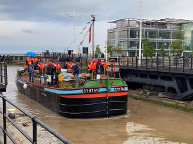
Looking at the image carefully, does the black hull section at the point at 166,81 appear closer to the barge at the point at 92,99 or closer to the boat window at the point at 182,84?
the boat window at the point at 182,84

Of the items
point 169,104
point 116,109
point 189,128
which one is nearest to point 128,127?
point 116,109

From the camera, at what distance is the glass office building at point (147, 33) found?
206 feet

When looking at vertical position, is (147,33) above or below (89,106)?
above

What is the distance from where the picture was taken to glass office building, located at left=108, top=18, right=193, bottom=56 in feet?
206

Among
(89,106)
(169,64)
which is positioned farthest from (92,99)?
(169,64)

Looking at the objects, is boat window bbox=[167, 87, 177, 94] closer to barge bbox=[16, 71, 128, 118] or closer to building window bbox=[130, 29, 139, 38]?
barge bbox=[16, 71, 128, 118]

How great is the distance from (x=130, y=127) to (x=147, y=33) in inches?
2083

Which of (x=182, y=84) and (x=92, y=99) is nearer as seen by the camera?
(x=92, y=99)

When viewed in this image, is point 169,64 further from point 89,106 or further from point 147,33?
point 147,33

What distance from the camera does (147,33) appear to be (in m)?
64.6

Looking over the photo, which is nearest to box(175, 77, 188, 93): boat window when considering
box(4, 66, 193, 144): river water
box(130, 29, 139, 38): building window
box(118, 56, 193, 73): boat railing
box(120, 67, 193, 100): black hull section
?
box(120, 67, 193, 100): black hull section

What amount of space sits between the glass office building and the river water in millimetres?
45035

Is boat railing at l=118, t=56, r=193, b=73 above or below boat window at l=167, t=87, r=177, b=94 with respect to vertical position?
above

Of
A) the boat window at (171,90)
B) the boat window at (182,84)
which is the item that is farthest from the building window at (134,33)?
the boat window at (182,84)
